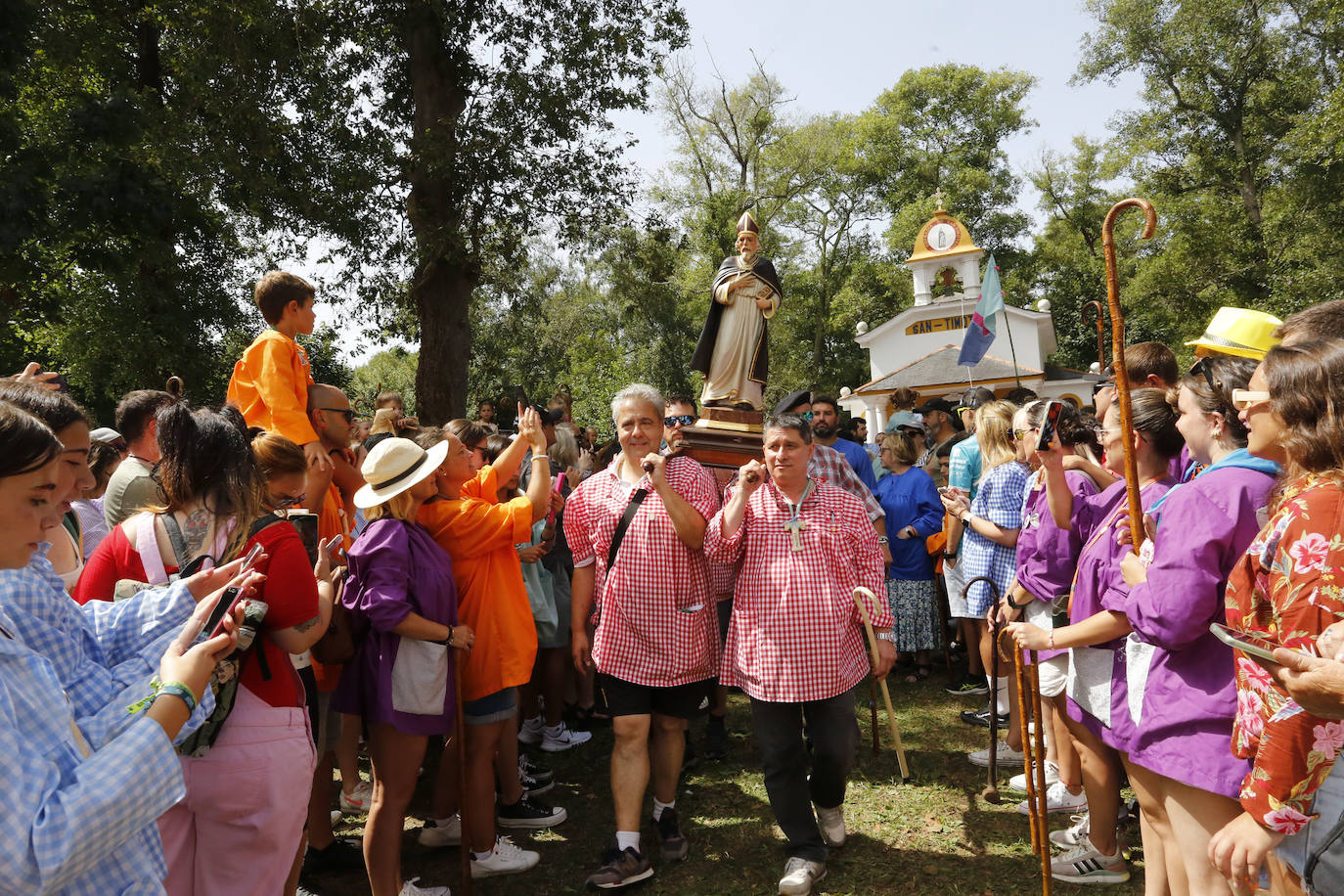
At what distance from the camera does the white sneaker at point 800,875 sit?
3717 mm

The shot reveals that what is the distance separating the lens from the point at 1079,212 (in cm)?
4122

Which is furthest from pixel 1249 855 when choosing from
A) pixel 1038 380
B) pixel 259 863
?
pixel 1038 380

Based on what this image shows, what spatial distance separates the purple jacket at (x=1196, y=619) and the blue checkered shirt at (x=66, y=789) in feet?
8.80

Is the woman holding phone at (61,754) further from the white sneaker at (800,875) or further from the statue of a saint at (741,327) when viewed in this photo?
the statue of a saint at (741,327)

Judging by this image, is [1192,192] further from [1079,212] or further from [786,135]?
[786,135]

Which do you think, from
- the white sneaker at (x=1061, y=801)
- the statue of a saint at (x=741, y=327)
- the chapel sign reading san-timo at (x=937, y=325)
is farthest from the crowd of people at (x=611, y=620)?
the chapel sign reading san-timo at (x=937, y=325)

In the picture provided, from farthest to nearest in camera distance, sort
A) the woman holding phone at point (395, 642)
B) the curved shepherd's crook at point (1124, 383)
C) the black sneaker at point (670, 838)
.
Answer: the black sneaker at point (670, 838) < the woman holding phone at point (395, 642) < the curved shepherd's crook at point (1124, 383)

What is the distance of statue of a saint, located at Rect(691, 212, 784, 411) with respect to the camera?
24.5 ft

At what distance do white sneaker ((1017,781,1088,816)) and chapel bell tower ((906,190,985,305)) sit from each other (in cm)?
3152

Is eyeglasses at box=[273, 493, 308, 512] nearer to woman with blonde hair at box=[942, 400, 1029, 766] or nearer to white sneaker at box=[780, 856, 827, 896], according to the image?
white sneaker at box=[780, 856, 827, 896]

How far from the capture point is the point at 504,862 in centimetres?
401

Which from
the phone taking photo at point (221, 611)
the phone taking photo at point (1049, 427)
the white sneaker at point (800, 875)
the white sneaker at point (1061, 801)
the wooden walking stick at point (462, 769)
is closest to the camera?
the phone taking photo at point (221, 611)

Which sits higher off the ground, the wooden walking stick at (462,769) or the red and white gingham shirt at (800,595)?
the red and white gingham shirt at (800,595)

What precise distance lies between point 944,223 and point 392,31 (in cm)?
2709
